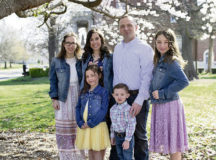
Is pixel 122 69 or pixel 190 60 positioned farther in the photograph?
pixel 190 60

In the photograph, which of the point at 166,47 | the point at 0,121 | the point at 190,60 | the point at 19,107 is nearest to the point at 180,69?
the point at 166,47

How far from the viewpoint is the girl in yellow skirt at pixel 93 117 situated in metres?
3.69

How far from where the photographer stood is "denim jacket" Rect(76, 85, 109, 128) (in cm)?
367

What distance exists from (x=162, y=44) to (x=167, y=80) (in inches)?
18.4

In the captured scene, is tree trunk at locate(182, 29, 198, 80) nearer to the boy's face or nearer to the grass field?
the grass field

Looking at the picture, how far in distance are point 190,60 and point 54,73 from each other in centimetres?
1829

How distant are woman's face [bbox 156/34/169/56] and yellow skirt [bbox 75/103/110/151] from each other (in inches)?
49.4

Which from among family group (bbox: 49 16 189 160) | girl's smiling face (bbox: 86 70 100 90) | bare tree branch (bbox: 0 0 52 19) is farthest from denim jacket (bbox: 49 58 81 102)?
bare tree branch (bbox: 0 0 52 19)

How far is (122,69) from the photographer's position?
3.74 m

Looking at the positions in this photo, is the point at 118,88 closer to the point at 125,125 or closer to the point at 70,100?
the point at 125,125

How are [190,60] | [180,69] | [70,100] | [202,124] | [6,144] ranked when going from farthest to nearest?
[190,60], [202,124], [6,144], [70,100], [180,69]

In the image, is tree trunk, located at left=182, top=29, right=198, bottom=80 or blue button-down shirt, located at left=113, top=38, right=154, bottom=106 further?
tree trunk, located at left=182, top=29, right=198, bottom=80

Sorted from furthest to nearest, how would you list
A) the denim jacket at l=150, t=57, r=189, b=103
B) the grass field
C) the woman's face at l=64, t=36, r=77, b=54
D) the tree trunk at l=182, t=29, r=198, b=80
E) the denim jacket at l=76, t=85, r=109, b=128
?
the tree trunk at l=182, t=29, r=198, b=80
the grass field
the woman's face at l=64, t=36, r=77, b=54
the denim jacket at l=76, t=85, r=109, b=128
the denim jacket at l=150, t=57, r=189, b=103

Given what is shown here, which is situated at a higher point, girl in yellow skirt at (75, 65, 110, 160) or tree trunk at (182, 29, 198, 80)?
tree trunk at (182, 29, 198, 80)
